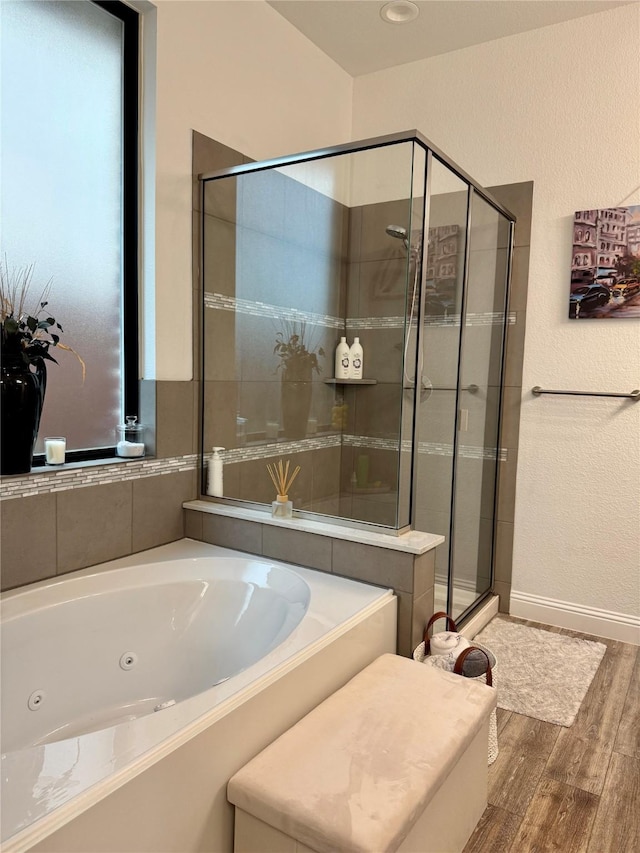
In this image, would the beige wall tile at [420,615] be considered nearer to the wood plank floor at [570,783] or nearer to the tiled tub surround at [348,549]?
the tiled tub surround at [348,549]

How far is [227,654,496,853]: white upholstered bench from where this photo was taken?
1.24 meters

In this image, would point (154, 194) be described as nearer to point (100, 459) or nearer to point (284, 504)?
point (100, 459)

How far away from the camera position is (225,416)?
2609 millimetres

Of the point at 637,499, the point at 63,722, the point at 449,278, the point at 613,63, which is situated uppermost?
the point at 613,63

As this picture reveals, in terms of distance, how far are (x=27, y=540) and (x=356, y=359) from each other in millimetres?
1327

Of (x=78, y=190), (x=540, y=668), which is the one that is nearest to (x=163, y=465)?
(x=78, y=190)

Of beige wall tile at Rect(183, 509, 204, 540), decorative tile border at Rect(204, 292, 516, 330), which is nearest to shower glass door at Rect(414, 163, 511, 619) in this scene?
decorative tile border at Rect(204, 292, 516, 330)

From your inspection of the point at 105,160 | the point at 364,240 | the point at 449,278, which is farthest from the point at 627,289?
the point at 105,160

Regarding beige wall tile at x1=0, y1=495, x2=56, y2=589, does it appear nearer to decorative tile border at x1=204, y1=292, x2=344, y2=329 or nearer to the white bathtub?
the white bathtub

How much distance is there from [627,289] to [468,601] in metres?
1.57

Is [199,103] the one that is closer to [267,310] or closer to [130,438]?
[267,310]

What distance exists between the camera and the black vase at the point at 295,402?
255cm

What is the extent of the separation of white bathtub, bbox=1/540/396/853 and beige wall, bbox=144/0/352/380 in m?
0.86

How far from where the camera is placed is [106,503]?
2244mm
